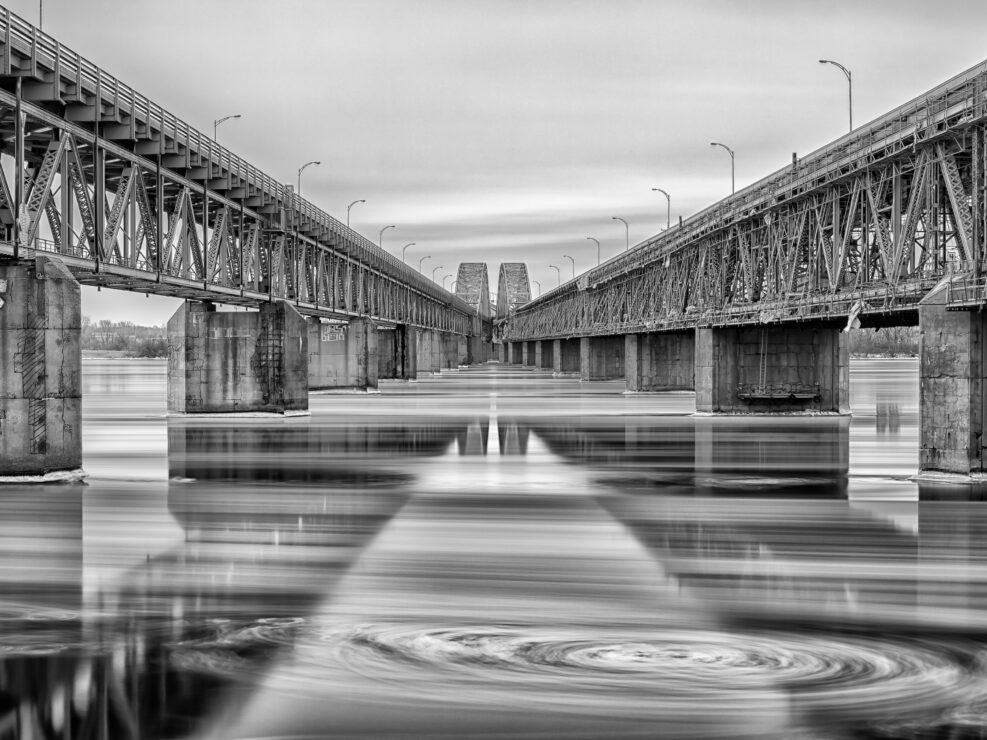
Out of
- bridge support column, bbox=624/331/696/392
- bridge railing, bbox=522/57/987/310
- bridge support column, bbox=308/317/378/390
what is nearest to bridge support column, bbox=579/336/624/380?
bridge support column, bbox=624/331/696/392

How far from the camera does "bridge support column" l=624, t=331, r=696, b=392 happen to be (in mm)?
89000

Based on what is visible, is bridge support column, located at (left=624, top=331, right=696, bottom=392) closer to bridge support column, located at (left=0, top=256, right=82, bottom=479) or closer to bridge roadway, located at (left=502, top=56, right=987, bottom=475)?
bridge roadway, located at (left=502, top=56, right=987, bottom=475)

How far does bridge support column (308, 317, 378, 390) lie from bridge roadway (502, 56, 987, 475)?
19.7 metres

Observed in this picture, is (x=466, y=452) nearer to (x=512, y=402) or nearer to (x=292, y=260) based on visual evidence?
(x=292, y=260)

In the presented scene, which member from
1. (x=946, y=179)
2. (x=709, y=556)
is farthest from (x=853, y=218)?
(x=709, y=556)

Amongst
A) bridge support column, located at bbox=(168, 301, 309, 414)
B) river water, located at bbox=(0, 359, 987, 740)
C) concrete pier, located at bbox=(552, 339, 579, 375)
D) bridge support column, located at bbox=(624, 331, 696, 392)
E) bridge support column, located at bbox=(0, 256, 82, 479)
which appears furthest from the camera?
concrete pier, located at bbox=(552, 339, 579, 375)

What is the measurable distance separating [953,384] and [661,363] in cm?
6273

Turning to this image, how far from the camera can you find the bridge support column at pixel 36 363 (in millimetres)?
27547

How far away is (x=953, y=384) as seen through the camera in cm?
2719

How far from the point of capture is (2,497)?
2567 centimetres

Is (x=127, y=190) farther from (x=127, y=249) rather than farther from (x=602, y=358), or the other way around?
(x=602, y=358)

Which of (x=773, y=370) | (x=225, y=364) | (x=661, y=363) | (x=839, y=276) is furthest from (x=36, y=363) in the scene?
(x=661, y=363)

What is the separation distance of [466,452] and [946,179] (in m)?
16.2

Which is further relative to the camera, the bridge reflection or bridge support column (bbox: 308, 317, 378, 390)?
bridge support column (bbox: 308, 317, 378, 390)
